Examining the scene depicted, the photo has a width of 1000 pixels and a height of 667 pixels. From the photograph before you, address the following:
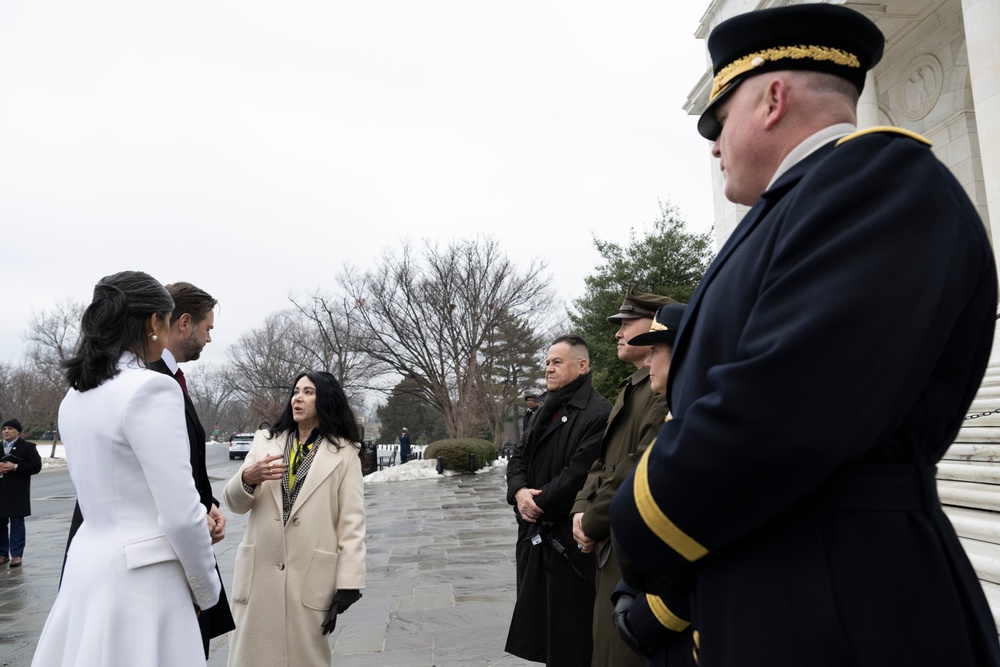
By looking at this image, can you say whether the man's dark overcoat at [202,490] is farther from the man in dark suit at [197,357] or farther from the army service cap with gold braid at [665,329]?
the army service cap with gold braid at [665,329]

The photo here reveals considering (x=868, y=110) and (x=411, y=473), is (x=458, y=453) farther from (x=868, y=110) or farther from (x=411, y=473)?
(x=868, y=110)

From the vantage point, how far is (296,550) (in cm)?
374

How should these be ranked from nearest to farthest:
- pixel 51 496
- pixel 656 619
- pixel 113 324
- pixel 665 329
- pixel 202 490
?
pixel 656 619 → pixel 113 324 → pixel 665 329 → pixel 202 490 → pixel 51 496

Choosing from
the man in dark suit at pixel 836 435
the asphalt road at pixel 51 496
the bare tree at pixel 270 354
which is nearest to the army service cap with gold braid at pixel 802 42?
the man in dark suit at pixel 836 435

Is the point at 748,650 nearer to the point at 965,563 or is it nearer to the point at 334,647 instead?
the point at 965,563

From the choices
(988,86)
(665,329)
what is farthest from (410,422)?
(665,329)

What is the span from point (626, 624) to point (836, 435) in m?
0.89

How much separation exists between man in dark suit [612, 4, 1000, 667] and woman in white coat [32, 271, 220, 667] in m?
1.67

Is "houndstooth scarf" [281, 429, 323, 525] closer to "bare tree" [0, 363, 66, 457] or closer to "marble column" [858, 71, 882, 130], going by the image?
"marble column" [858, 71, 882, 130]

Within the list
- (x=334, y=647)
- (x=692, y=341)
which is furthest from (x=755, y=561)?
(x=334, y=647)

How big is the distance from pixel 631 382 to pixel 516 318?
27104 millimetres

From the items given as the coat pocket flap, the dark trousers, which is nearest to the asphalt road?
the dark trousers

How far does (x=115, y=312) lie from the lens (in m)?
2.61

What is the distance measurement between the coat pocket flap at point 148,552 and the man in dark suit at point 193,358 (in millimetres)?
649
